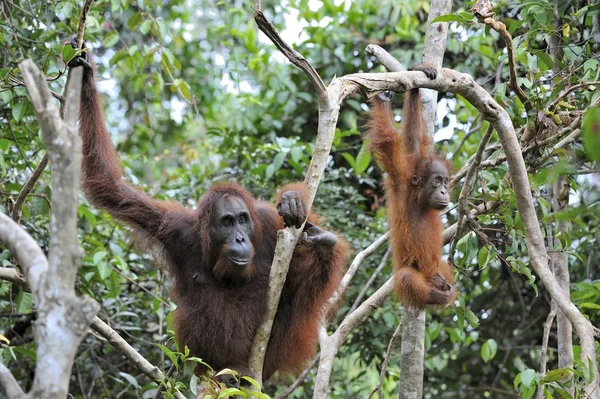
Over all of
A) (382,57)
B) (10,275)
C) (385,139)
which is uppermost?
(382,57)

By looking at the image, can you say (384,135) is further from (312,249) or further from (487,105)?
(487,105)

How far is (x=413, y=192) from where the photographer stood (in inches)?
198

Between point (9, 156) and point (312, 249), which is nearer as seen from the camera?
point (312, 249)

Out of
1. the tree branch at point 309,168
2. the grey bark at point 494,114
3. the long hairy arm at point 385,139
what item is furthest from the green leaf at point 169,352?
the long hairy arm at point 385,139

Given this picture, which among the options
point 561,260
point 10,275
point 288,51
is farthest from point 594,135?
point 561,260

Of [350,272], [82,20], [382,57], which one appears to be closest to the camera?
[82,20]

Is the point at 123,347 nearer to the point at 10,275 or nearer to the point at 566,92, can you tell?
the point at 10,275

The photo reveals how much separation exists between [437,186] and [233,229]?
1373mm

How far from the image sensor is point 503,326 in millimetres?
7133

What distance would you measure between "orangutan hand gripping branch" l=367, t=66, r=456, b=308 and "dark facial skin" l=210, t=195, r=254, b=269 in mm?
990

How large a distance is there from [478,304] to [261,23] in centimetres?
474

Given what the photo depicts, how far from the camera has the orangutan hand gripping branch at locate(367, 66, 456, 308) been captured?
4.79 meters

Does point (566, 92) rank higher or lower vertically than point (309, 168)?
higher

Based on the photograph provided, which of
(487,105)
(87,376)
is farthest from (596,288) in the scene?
(87,376)
